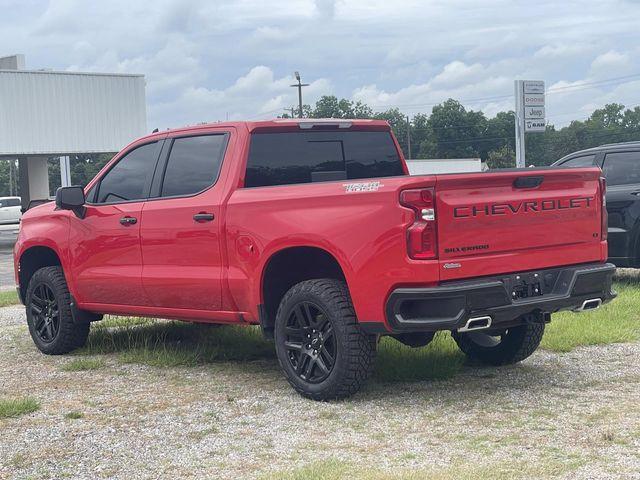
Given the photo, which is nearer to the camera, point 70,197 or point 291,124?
point 291,124

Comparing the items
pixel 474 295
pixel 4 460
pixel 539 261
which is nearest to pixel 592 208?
pixel 539 261

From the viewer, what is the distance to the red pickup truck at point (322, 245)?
613 cm

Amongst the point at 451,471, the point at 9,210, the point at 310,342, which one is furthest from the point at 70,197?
the point at 9,210

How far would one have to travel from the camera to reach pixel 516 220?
6406 mm

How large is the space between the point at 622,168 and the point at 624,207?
1.92 feet

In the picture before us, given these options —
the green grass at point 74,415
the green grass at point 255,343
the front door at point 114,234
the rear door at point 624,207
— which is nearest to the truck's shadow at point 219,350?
the green grass at point 255,343

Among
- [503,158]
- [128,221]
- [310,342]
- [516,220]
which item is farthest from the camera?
[503,158]

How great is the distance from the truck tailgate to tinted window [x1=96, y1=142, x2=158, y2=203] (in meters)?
2.96

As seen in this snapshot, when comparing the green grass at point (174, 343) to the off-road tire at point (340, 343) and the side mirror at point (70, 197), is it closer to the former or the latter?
the side mirror at point (70, 197)

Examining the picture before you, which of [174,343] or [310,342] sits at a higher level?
[310,342]

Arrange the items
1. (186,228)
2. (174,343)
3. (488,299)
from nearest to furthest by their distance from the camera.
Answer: (488,299), (186,228), (174,343)

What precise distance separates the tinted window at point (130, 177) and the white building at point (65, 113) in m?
25.2

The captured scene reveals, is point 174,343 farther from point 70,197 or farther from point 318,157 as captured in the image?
point 318,157

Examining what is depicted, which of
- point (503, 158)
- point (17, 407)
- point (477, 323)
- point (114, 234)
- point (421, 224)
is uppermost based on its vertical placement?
point (503, 158)
